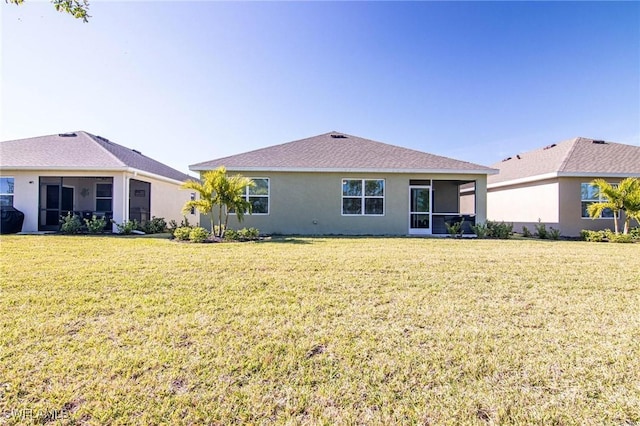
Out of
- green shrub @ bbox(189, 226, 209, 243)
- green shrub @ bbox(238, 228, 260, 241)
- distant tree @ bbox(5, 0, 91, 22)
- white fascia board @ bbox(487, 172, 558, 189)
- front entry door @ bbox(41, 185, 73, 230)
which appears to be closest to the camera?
distant tree @ bbox(5, 0, 91, 22)

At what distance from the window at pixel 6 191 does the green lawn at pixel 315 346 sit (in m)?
10.8

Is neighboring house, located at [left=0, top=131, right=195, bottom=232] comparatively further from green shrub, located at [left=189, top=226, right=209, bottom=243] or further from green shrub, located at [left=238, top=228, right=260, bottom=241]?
green shrub, located at [left=238, top=228, right=260, bottom=241]

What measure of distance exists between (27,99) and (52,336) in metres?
11.8

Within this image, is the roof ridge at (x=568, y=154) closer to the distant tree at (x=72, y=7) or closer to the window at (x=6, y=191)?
the distant tree at (x=72, y=7)

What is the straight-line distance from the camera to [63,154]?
14250mm

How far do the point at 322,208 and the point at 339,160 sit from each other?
2294 mm

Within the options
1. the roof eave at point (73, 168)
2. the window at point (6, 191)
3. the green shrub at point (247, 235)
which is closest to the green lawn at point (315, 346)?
the green shrub at point (247, 235)

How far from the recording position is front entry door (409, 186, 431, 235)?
46.8ft

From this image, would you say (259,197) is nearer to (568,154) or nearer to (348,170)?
(348,170)

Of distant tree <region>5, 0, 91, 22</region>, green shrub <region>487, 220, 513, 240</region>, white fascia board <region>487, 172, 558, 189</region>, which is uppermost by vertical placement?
distant tree <region>5, 0, 91, 22</region>

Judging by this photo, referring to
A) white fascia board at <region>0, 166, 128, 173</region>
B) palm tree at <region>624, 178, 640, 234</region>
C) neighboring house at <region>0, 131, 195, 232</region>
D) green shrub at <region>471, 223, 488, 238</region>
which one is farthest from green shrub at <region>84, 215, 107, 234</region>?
palm tree at <region>624, 178, 640, 234</region>

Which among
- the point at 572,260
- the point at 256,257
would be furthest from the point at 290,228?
the point at 572,260

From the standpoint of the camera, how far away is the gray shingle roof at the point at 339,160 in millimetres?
13438

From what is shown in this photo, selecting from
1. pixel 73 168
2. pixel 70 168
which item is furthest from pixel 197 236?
pixel 70 168
